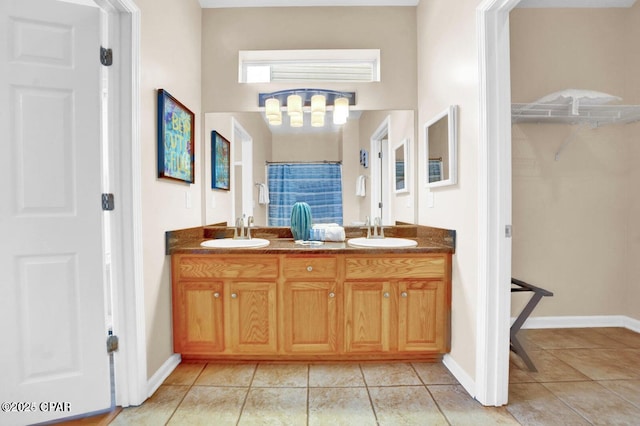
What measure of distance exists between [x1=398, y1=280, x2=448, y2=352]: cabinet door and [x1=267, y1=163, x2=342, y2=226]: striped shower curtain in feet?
2.82

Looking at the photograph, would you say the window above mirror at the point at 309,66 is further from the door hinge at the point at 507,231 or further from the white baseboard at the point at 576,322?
the white baseboard at the point at 576,322

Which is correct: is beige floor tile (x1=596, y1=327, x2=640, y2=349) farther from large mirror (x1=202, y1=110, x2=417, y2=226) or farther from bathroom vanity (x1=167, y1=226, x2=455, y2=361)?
large mirror (x1=202, y1=110, x2=417, y2=226)

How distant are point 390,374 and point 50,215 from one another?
2059mm

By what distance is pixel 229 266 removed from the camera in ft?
6.67

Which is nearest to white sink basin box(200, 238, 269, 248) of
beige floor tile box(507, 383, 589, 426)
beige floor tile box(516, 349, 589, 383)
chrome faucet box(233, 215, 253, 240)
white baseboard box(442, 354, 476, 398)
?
chrome faucet box(233, 215, 253, 240)

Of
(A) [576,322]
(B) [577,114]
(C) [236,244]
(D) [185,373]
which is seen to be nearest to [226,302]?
(C) [236,244]

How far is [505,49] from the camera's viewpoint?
161 cm

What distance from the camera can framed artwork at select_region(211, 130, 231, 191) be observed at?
2580 mm

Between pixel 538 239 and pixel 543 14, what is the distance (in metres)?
1.90

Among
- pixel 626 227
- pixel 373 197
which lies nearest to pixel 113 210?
pixel 373 197

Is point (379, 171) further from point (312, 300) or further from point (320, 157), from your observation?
point (312, 300)

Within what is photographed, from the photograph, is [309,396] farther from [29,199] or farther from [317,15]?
[317,15]

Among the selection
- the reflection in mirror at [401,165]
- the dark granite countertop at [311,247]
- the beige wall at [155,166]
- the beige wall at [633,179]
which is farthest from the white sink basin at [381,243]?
the beige wall at [633,179]

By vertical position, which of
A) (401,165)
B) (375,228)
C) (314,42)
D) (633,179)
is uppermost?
(314,42)
